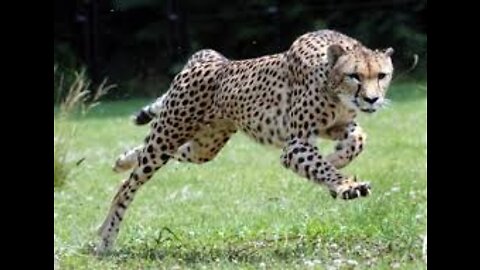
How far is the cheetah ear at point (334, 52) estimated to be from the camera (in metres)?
5.07

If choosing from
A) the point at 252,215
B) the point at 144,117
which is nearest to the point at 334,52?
the point at 144,117

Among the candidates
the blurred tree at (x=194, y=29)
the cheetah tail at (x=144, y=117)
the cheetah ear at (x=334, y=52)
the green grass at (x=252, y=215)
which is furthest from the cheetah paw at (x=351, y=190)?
the blurred tree at (x=194, y=29)

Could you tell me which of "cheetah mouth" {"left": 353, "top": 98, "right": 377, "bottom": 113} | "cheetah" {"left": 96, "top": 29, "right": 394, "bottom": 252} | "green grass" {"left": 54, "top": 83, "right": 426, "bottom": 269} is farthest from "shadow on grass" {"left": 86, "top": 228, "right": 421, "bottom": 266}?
"cheetah mouth" {"left": 353, "top": 98, "right": 377, "bottom": 113}

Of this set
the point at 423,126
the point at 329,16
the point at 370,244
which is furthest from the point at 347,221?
the point at 329,16

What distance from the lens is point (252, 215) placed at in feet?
21.3

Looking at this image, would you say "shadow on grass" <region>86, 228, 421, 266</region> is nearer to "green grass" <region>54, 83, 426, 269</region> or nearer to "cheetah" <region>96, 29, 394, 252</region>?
"green grass" <region>54, 83, 426, 269</region>

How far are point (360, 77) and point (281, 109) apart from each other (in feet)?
1.96

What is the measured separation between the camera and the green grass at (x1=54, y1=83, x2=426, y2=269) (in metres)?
5.07

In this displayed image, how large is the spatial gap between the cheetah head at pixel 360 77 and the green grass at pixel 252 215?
62 cm

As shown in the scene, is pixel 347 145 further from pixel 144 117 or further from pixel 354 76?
pixel 144 117

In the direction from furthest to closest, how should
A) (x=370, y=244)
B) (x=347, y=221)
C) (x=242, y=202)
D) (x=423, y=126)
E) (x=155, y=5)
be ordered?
(x=155, y=5)
(x=423, y=126)
(x=242, y=202)
(x=347, y=221)
(x=370, y=244)
